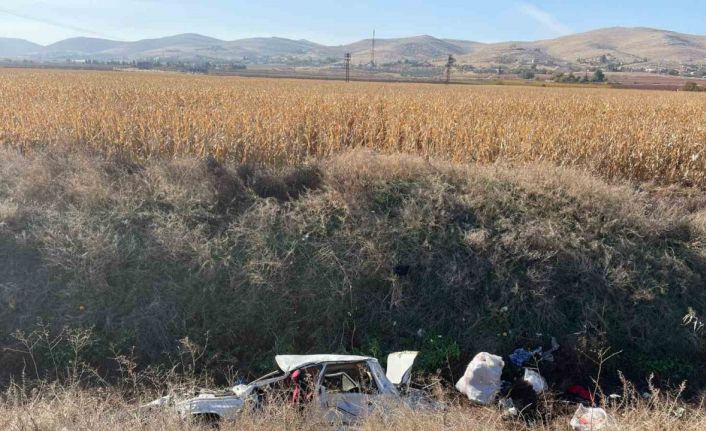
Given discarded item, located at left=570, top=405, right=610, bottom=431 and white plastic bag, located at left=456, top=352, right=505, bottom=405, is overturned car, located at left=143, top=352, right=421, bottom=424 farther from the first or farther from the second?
discarded item, located at left=570, top=405, right=610, bottom=431

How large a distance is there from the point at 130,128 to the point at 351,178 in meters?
4.06

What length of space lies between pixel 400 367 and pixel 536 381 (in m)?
1.34

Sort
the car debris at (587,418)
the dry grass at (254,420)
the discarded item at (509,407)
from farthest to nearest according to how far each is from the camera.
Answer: the discarded item at (509,407), the car debris at (587,418), the dry grass at (254,420)

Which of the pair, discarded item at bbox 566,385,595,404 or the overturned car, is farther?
discarded item at bbox 566,385,595,404

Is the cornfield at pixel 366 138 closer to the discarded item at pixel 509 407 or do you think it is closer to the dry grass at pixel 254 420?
the discarded item at pixel 509 407

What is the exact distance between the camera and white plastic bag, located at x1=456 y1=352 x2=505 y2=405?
4500 millimetres

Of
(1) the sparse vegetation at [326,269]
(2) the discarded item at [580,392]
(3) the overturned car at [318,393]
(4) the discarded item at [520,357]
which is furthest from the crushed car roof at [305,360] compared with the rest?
(2) the discarded item at [580,392]

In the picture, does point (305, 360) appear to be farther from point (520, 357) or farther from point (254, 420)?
point (520, 357)

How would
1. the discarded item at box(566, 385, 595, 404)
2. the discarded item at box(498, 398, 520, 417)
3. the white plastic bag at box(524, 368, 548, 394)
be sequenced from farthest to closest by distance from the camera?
the discarded item at box(566, 385, 595, 404) → the white plastic bag at box(524, 368, 548, 394) → the discarded item at box(498, 398, 520, 417)

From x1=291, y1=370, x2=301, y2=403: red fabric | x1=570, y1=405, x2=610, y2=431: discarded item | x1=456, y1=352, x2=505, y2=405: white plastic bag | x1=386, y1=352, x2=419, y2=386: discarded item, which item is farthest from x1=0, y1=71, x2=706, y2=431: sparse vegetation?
x1=291, y1=370, x2=301, y2=403: red fabric

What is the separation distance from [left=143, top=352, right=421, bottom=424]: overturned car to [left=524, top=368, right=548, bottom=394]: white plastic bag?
1.27 meters

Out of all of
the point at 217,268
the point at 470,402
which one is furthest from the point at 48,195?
the point at 470,402

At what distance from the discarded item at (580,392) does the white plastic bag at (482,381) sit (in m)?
0.82

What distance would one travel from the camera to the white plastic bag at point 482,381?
14.8ft
